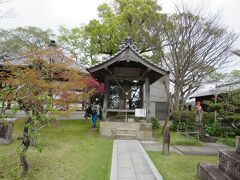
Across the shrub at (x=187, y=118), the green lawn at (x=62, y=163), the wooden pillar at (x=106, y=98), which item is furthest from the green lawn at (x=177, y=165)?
the shrub at (x=187, y=118)

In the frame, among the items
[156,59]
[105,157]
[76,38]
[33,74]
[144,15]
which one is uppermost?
[144,15]

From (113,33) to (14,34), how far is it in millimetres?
11159

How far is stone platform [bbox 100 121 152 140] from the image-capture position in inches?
539

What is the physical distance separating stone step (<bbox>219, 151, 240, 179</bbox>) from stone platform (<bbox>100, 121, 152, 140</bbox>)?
7.68m

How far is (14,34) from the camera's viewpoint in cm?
2705

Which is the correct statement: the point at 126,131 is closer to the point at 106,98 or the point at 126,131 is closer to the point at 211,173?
the point at 106,98

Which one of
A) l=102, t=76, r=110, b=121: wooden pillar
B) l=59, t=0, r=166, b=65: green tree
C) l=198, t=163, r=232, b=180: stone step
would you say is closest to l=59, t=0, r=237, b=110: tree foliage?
l=59, t=0, r=166, b=65: green tree

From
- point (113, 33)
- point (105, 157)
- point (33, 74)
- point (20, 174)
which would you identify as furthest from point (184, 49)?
point (20, 174)

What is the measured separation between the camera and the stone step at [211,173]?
18.1 ft

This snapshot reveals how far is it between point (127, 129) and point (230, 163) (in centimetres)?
856

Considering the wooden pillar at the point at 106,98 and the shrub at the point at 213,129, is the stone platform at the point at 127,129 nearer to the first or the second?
the wooden pillar at the point at 106,98

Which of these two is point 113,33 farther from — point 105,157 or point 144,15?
point 105,157

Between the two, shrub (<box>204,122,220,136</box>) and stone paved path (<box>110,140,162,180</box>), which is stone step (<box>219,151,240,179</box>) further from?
shrub (<box>204,122,220,136</box>)

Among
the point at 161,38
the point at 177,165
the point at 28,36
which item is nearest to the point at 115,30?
the point at 161,38
